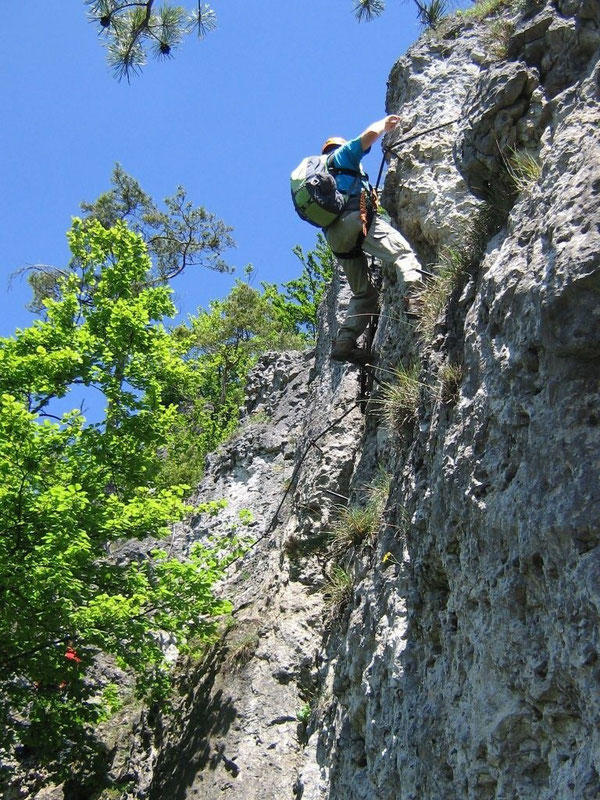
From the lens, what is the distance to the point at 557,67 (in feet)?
18.9

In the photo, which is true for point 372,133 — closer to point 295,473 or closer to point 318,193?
point 318,193

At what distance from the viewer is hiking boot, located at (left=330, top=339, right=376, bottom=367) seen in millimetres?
9078

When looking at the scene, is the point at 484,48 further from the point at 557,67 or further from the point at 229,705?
the point at 229,705

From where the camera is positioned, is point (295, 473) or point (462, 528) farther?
point (295, 473)

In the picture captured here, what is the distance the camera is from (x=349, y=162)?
863cm

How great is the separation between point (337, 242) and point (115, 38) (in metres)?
2.75

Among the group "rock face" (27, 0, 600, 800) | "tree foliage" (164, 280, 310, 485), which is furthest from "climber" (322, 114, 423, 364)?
"tree foliage" (164, 280, 310, 485)

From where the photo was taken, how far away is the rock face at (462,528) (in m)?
4.15

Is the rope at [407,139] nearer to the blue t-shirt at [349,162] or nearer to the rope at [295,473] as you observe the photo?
the blue t-shirt at [349,162]

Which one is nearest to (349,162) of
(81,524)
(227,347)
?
(81,524)

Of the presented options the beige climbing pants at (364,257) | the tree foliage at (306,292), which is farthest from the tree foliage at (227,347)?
the beige climbing pants at (364,257)

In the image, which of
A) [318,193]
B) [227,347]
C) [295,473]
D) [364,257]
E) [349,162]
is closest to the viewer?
[318,193]

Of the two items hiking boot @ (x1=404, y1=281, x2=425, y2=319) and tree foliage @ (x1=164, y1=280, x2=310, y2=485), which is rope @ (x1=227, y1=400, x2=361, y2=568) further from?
tree foliage @ (x1=164, y1=280, x2=310, y2=485)

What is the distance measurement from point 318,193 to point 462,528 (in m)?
4.31
